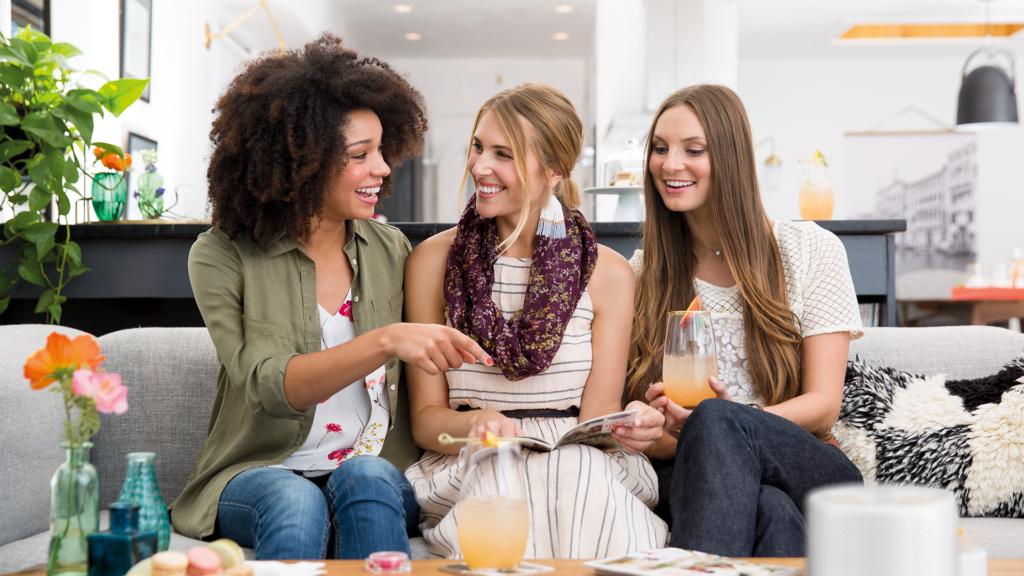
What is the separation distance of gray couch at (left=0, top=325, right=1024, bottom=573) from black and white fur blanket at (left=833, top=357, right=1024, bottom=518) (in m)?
0.07

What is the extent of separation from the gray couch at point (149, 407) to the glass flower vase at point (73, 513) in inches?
23.4

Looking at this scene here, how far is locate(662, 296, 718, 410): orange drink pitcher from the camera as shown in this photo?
1339 millimetres

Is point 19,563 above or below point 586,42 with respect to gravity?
below

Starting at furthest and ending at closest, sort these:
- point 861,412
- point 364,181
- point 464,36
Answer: point 464,36 < point 861,412 < point 364,181

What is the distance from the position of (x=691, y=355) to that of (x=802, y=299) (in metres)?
0.46

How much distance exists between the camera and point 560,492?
1354 mm

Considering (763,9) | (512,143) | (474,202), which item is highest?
(763,9)

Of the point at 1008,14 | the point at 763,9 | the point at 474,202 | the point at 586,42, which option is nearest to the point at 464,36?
the point at 586,42

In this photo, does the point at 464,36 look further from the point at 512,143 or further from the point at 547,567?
the point at 547,567

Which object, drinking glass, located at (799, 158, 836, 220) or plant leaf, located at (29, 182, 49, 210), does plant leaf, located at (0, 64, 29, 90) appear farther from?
drinking glass, located at (799, 158, 836, 220)

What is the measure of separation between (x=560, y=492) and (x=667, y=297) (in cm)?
56

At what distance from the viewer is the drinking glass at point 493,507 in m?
0.82

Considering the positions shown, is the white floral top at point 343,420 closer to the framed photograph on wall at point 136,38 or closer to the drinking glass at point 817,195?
the drinking glass at point 817,195

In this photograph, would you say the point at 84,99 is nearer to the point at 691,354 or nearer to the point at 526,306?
the point at 526,306
